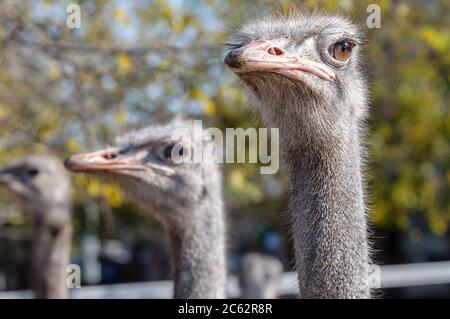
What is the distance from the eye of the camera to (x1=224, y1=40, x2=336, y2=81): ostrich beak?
2.68 m

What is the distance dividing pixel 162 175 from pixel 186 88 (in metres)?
0.88

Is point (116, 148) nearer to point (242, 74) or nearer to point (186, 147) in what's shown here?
point (186, 147)

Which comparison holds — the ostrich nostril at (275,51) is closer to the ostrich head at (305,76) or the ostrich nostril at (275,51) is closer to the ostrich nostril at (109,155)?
the ostrich head at (305,76)

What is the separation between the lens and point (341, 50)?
3.09 m

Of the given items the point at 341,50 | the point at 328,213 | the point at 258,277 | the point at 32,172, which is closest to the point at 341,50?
the point at 341,50

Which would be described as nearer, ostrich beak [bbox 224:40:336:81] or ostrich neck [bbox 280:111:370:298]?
ostrich beak [bbox 224:40:336:81]

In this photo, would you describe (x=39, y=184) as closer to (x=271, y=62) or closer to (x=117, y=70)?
(x=117, y=70)

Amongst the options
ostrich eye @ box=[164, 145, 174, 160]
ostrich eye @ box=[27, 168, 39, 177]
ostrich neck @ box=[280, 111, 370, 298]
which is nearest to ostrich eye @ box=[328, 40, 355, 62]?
ostrich neck @ box=[280, 111, 370, 298]

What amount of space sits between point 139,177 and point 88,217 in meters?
10.8

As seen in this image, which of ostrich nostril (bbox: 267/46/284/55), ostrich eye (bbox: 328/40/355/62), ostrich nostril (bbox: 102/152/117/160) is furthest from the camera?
ostrich nostril (bbox: 102/152/117/160)

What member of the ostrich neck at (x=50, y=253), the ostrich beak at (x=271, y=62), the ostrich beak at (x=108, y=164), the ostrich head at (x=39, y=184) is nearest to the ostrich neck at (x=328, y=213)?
the ostrich beak at (x=271, y=62)

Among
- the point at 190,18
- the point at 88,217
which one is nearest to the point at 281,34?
the point at 190,18

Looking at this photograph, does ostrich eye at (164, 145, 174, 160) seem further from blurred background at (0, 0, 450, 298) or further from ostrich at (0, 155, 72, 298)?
ostrich at (0, 155, 72, 298)

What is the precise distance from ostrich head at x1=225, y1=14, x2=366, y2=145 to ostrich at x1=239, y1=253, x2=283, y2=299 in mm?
4667
